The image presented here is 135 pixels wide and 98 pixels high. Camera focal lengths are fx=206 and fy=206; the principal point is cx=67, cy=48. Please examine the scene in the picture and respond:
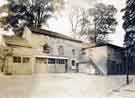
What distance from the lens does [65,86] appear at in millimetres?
955

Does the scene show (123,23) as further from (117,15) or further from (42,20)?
(42,20)

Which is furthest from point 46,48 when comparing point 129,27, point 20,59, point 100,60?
point 129,27

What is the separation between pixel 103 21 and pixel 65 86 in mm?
357

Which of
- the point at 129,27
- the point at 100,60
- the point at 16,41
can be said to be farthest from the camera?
the point at 129,27

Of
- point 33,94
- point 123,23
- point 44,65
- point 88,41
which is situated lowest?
point 33,94

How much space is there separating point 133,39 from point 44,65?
0.51 metres

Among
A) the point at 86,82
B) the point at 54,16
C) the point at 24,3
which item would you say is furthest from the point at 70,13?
the point at 86,82

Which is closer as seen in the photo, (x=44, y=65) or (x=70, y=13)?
(x=44, y=65)

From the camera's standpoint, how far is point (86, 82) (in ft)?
3.22

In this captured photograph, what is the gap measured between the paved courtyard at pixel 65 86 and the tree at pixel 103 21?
200 millimetres

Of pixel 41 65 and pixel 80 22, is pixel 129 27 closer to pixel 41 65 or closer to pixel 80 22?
pixel 80 22

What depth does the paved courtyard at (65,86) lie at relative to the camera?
843 millimetres

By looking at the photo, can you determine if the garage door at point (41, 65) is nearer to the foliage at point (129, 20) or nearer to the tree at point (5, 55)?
the tree at point (5, 55)

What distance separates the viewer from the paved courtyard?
843 mm
